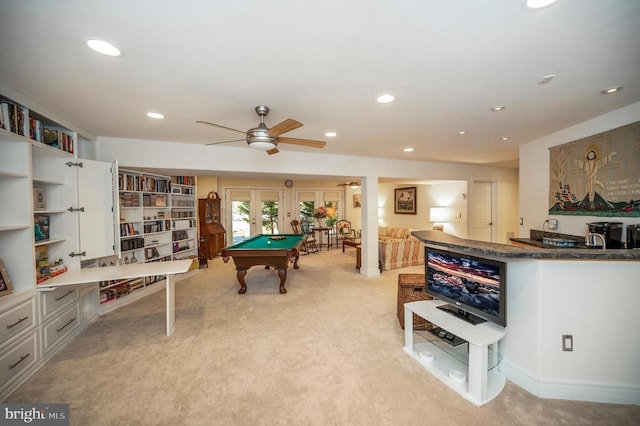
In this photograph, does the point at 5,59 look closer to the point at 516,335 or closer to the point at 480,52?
the point at 480,52

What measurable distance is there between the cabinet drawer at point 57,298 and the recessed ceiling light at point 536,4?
13.3 feet

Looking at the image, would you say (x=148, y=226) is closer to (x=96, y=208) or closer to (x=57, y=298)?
(x=96, y=208)

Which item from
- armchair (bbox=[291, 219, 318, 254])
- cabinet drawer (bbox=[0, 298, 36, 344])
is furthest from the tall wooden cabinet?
cabinet drawer (bbox=[0, 298, 36, 344])

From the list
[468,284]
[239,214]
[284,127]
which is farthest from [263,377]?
[239,214]

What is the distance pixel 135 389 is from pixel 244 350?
34.0 inches

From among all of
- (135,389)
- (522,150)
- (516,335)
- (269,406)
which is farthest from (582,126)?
(135,389)

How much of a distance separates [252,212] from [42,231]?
17.2 ft

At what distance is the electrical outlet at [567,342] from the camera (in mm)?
1779

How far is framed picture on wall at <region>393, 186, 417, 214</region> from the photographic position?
25.4 feet

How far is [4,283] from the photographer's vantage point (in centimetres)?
205

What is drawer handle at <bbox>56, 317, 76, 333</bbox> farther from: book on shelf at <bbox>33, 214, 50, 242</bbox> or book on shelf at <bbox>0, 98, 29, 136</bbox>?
book on shelf at <bbox>0, 98, 29, 136</bbox>

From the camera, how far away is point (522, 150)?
3980 millimetres

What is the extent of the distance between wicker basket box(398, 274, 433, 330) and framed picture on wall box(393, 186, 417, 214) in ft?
17.5

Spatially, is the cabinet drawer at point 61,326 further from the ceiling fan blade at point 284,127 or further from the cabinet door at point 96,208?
the ceiling fan blade at point 284,127
